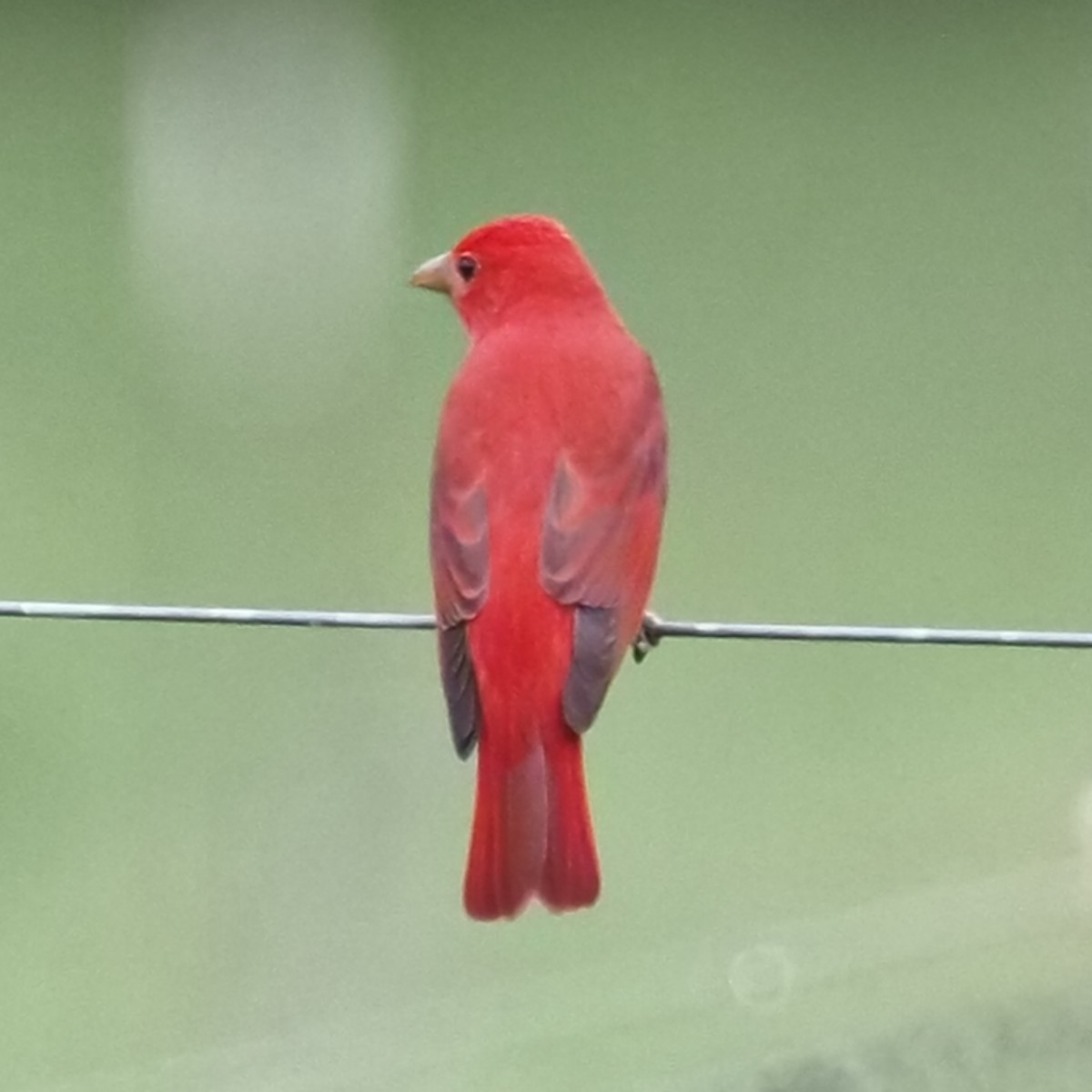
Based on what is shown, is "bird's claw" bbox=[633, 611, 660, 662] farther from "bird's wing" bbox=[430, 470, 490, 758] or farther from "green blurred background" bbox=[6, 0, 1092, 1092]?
"green blurred background" bbox=[6, 0, 1092, 1092]

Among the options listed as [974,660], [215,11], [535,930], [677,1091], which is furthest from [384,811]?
[215,11]

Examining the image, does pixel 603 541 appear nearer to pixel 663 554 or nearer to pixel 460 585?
pixel 460 585

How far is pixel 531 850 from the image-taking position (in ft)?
6.05

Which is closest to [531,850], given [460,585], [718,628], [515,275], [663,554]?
[460,585]

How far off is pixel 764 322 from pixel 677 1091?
3.56ft

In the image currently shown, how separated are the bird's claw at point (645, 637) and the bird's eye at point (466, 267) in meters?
0.44

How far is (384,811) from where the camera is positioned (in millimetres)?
3014

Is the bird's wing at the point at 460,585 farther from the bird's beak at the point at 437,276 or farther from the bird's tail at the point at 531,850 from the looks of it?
the bird's beak at the point at 437,276

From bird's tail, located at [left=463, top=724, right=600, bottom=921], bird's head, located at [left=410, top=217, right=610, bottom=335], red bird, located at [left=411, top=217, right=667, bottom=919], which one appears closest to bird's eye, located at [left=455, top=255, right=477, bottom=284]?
bird's head, located at [left=410, top=217, right=610, bottom=335]

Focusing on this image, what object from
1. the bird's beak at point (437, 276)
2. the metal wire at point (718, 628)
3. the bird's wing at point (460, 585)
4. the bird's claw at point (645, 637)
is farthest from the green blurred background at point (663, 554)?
the metal wire at point (718, 628)

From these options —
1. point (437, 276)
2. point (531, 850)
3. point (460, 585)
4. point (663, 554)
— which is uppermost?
point (437, 276)

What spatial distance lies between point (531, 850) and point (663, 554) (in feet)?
3.75

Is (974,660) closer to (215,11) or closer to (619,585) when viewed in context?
(619,585)

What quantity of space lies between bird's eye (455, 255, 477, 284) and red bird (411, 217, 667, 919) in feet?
0.44
